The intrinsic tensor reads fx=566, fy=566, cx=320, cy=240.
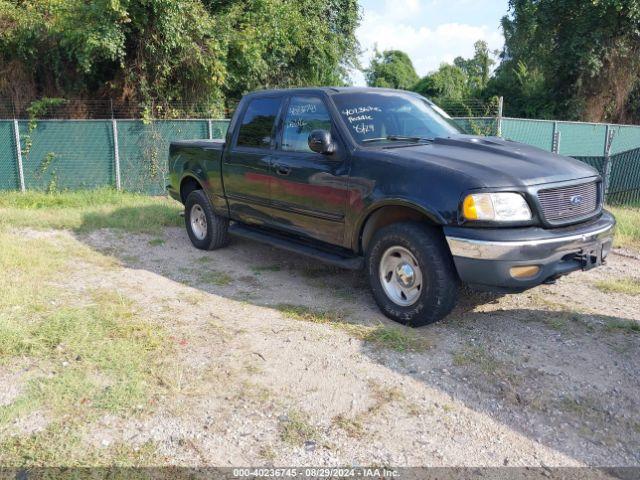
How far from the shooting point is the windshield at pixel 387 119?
16.6 ft

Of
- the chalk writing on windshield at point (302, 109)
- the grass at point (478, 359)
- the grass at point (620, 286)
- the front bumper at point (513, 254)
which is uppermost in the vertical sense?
the chalk writing on windshield at point (302, 109)

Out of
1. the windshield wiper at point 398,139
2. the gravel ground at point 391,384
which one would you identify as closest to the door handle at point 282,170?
the windshield wiper at point 398,139

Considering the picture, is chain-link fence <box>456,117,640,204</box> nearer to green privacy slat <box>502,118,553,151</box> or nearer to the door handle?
green privacy slat <box>502,118,553,151</box>

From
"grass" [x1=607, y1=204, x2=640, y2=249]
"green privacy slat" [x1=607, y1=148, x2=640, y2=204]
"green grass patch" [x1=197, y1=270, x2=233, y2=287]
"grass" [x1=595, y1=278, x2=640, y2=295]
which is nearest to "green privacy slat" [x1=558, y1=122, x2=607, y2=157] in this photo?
"green privacy slat" [x1=607, y1=148, x2=640, y2=204]

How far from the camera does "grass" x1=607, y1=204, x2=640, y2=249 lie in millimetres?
7410

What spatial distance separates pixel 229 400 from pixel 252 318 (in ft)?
4.58

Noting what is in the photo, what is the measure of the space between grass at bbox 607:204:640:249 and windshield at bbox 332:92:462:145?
3404 mm

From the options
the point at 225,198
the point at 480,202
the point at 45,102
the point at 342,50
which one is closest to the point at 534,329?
the point at 480,202

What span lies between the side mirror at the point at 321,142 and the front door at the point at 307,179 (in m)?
0.07

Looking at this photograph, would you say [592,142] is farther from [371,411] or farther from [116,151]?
[371,411]

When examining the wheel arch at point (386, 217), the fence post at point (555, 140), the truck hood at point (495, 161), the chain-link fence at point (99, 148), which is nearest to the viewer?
the truck hood at point (495, 161)

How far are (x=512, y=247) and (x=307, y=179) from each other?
204 centimetres

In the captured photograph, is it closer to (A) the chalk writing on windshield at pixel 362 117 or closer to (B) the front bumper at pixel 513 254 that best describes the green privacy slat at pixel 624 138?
(A) the chalk writing on windshield at pixel 362 117

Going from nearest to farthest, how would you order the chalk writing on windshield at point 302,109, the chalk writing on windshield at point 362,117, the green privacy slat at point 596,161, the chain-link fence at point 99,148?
the chalk writing on windshield at point 362,117
the chalk writing on windshield at point 302,109
the green privacy slat at point 596,161
the chain-link fence at point 99,148
